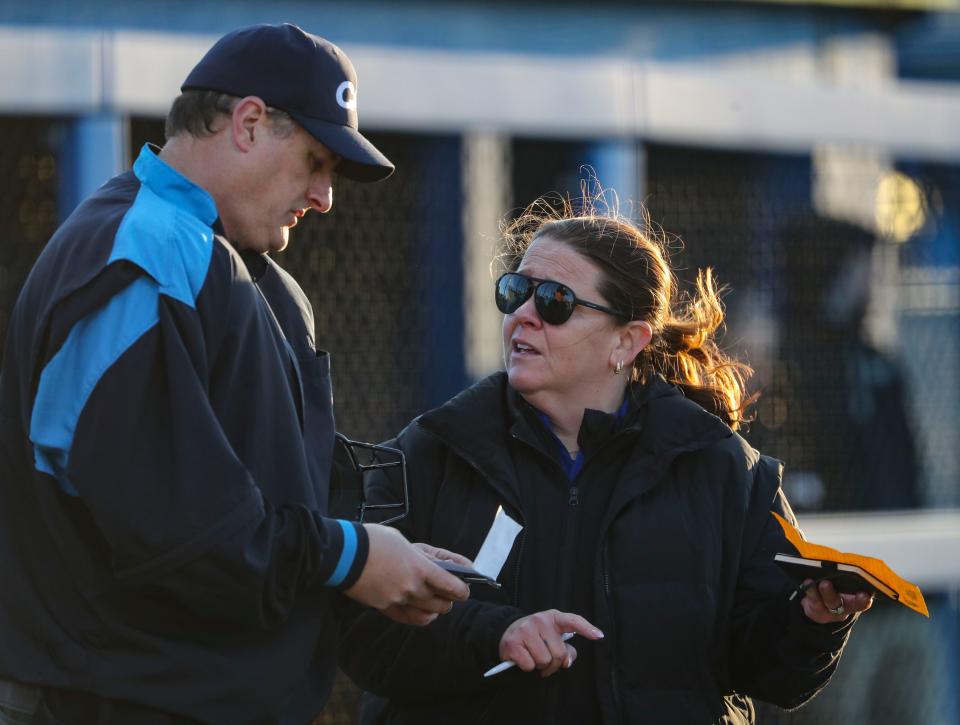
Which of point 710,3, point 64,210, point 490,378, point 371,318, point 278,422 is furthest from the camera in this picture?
point 710,3

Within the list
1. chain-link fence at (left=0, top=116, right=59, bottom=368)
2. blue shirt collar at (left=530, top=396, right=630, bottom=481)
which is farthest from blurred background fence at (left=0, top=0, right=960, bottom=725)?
blue shirt collar at (left=530, top=396, right=630, bottom=481)

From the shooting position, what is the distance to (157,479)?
1.86m

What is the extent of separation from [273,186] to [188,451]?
1.72ft

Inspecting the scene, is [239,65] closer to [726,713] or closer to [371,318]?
[726,713]

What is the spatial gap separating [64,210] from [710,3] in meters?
2.71

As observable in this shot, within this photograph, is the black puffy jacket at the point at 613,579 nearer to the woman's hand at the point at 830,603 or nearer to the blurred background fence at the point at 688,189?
the woman's hand at the point at 830,603

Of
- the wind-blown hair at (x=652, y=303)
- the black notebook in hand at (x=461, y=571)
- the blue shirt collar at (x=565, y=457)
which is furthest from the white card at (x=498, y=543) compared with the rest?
the wind-blown hair at (x=652, y=303)

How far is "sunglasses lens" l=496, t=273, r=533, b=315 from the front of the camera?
300 centimetres

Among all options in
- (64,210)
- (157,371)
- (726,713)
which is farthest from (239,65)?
(64,210)

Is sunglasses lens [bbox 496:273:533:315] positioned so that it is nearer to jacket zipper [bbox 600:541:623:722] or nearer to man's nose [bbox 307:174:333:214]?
jacket zipper [bbox 600:541:623:722]

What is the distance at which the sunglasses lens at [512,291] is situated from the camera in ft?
9.83

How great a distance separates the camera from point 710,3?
5312mm

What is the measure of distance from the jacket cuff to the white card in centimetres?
60

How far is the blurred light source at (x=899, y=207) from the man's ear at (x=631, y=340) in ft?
8.07
